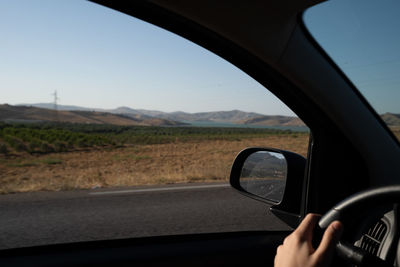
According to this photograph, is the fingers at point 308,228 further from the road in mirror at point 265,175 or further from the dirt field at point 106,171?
the dirt field at point 106,171

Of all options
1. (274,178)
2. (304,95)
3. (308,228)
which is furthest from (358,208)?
(274,178)

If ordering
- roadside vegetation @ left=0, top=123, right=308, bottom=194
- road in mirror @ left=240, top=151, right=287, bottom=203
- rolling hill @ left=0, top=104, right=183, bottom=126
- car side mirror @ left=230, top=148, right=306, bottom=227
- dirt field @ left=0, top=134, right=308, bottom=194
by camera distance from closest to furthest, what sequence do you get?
1. car side mirror @ left=230, top=148, right=306, bottom=227
2. road in mirror @ left=240, top=151, right=287, bottom=203
3. dirt field @ left=0, top=134, right=308, bottom=194
4. roadside vegetation @ left=0, top=123, right=308, bottom=194
5. rolling hill @ left=0, top=104, right=183, bottom=126

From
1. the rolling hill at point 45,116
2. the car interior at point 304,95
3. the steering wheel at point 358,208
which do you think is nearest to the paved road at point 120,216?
the car interior at point 304,95

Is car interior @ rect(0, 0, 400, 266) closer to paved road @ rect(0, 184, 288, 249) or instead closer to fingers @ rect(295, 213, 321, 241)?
fingers @ rect(295, 213, 321, 241)

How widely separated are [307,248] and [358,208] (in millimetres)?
321

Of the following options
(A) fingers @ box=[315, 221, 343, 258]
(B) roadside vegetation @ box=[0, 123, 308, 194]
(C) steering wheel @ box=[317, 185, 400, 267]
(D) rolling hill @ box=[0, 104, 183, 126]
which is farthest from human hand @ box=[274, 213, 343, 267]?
(D) rolling hill @ box=[0, 104, 183, 126]

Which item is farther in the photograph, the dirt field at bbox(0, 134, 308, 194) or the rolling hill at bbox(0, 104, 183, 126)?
the rolling hill at bbox(0, 104, 183, 126)

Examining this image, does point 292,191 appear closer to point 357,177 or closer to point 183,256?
point 357,177

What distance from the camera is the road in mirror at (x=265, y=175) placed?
6.29 feet

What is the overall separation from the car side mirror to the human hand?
799 millimetres

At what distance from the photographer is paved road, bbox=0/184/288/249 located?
3.42 m

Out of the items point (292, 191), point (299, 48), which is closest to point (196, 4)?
point (299, 48)

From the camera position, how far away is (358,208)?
1.11 meters

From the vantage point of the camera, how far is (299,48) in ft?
5.08
